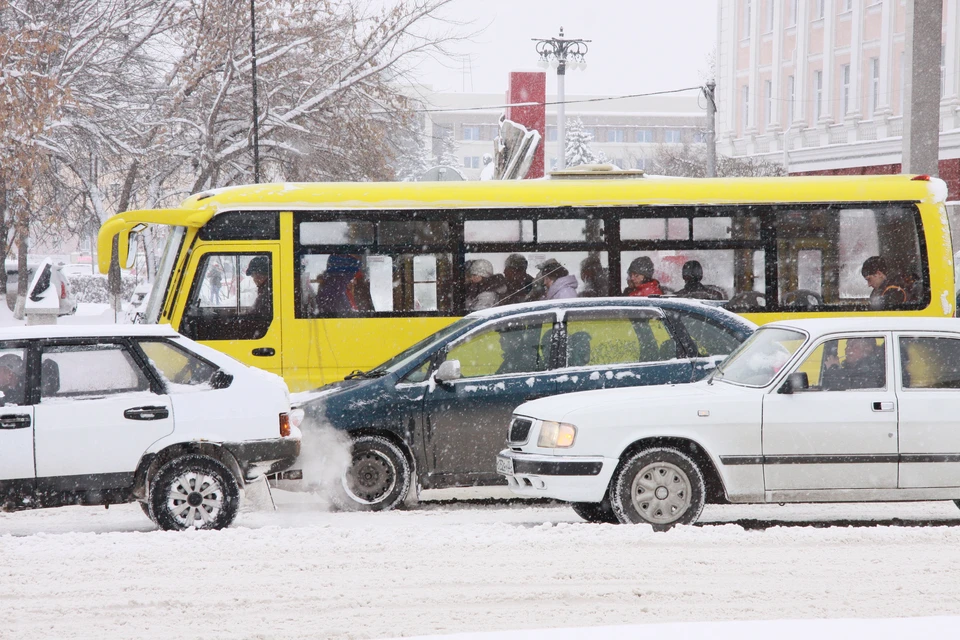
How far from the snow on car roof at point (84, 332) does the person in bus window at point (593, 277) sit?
5386mm

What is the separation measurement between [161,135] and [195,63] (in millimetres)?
1989

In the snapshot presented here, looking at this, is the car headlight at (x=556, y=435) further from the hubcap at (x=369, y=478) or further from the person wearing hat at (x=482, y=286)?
the person wearing hat at (x=482, y=286)

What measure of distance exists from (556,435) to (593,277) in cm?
485

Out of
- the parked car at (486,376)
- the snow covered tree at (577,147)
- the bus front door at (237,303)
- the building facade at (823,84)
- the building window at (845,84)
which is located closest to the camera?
the parked car at (486,376)

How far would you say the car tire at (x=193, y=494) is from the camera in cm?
861

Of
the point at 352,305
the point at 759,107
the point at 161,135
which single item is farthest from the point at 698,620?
the point at 759,107

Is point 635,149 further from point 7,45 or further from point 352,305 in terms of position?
point 352,305

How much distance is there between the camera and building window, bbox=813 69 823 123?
47531mm

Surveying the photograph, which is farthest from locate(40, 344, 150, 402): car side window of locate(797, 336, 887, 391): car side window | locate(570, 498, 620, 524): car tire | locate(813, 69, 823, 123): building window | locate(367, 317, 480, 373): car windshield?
locate(813, 69, 823, 123): building window

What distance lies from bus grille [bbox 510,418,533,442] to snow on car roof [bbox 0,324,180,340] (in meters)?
2.56

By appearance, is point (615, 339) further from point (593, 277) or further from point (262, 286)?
point (262, 286)

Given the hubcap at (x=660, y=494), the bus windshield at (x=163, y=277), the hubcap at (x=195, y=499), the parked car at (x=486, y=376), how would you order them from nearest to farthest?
the hubcap at (x=660, y=494) → the hubcap at (x=195, y=499) → the parked car at (x=486, y=376) → the bus windshield at (x=163, y=277)

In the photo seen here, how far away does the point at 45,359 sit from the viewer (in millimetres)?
8625

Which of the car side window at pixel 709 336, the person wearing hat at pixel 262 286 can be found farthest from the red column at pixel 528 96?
the car side window at pixel 709 336
